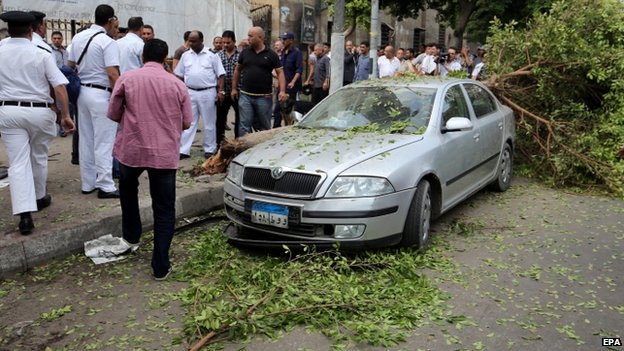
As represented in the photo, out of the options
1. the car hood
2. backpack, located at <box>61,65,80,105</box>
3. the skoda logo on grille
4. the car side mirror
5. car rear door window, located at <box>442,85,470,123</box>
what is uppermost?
backpack, located at <box>61,65,80,105</box>

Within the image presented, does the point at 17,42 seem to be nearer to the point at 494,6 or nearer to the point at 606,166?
the point at 606,166

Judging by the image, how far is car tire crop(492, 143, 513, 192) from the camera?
743cm

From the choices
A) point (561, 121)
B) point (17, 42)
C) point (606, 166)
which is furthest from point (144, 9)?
point (606, 166)

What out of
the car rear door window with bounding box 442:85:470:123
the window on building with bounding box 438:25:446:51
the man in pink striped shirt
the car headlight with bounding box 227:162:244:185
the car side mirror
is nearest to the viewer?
the man in pink striped shirt

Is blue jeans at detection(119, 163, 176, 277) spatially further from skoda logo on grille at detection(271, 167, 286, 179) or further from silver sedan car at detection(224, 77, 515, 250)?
skoda logo on grille at detection(271, 167, 286, 179)

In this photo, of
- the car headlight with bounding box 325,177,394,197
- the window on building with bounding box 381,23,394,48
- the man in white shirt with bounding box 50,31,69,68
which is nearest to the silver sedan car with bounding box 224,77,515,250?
the car headlight with bounding box 325,177,394,197

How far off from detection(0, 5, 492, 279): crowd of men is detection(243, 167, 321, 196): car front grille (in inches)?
27.6

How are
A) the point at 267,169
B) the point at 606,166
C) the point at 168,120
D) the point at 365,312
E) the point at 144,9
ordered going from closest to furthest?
the point at 365,312, the point at 168,120, the point at 267,169, the point at 606,166, the point at 144,9

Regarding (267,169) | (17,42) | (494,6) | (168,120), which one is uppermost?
(494,6)

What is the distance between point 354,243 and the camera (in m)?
4.61

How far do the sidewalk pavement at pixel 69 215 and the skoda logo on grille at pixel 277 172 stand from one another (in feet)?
5.93

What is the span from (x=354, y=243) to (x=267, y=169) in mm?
963

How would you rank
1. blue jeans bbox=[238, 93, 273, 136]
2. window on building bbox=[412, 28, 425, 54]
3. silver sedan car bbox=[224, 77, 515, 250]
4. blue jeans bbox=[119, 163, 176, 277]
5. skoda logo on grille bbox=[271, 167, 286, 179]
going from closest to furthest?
blue jeans bbox=[119, 163, 176, 277]
silver sedan car bbox=[224, 77, 515, 250]
skoda logo on grille bbox=[271, 167, 286, 179]
blue jeans bbox=[238, 93, 273, 136]
window on building bbox=[412, 28, 425, 54]

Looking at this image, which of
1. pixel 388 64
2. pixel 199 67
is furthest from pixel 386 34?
pixel 199 67
